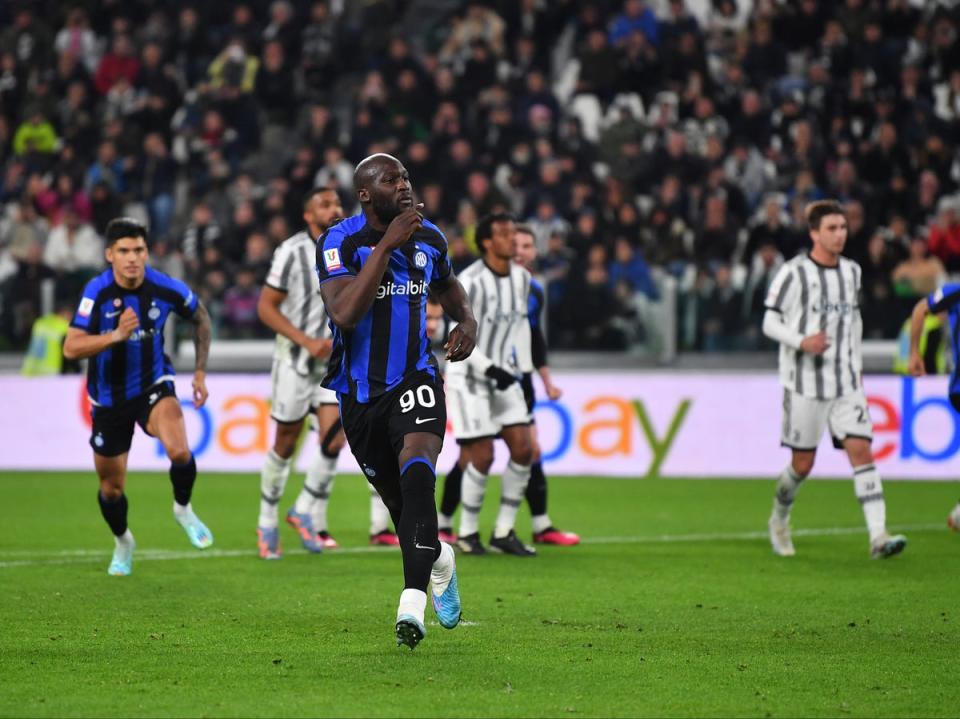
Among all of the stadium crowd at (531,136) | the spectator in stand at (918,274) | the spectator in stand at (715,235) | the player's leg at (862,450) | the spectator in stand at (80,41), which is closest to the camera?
the player's leg at (862,450)

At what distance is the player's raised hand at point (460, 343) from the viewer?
6.88 meters

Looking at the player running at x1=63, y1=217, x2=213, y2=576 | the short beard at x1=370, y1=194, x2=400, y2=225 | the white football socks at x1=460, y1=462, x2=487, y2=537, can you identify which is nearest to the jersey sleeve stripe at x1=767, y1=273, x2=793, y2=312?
the white football socks at x1=460, y1=462, x2=487, y2=537

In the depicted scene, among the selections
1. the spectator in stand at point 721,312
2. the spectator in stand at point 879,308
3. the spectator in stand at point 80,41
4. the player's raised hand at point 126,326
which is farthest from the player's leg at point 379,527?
the spectator in stand at point 80,41

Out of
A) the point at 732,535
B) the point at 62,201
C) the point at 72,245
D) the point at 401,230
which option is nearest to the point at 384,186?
the point at 401,230

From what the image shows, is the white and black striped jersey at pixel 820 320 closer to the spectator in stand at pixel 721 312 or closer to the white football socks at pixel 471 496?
the white football socks at pixel 471 496

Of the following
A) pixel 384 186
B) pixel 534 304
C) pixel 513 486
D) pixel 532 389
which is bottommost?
pixel 513 486

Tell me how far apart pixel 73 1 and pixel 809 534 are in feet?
54.7

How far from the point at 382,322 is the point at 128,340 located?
3037mm

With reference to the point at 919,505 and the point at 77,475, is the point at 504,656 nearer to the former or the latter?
the point at 919,505

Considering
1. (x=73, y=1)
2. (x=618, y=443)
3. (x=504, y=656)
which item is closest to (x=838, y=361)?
(x=504, y=656)

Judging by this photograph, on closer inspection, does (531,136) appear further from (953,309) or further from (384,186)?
(384,186)

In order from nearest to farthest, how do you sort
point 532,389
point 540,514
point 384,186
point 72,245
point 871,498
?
point 384,186 → point 871,498 → point 532,389 → point 540,514 → point 72,245

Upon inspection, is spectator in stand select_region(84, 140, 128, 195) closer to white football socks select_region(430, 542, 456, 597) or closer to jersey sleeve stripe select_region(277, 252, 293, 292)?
jersey sleeve stripe select_region(277, 252, 293, 292)

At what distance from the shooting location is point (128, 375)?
372 inches
